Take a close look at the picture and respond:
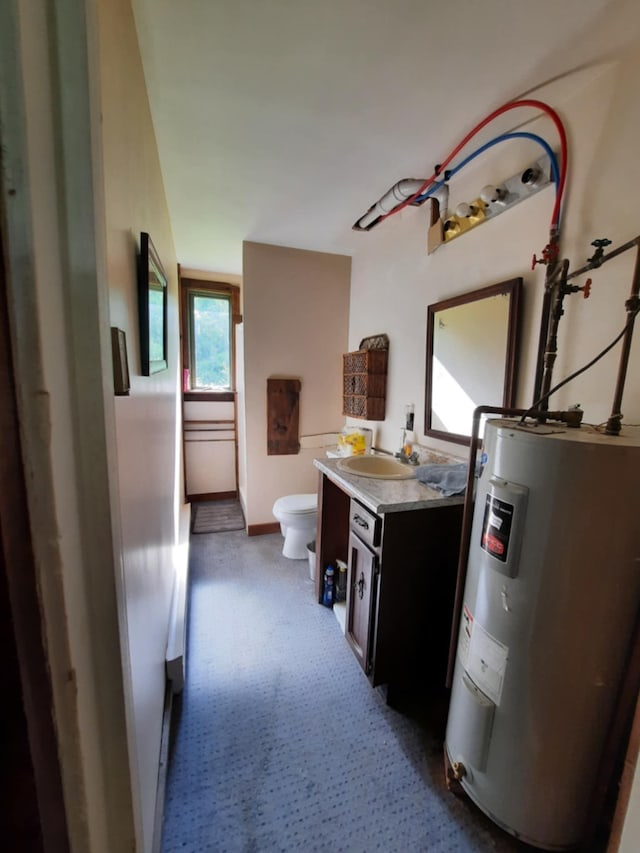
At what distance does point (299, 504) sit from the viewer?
2.48 meters

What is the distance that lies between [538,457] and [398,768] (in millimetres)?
1209

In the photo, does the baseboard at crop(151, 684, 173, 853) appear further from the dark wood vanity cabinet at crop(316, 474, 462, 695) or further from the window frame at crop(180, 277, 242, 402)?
→ the window frame at crop(180, 277, 242, 402)

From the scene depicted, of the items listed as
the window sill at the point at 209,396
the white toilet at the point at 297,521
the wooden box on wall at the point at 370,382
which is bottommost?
the white toilet at the point at 297,521

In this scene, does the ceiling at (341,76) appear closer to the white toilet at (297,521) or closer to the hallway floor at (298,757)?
the white toilet at (297,521)

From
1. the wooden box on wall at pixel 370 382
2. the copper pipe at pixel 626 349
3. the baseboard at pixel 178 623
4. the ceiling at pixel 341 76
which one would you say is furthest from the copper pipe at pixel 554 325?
the baseboard at pixel 178 623

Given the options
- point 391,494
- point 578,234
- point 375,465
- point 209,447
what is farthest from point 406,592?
point 209,447

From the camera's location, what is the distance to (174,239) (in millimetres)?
2568

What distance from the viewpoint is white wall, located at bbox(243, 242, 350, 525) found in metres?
2.62

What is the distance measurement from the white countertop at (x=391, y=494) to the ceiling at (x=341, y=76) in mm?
1486

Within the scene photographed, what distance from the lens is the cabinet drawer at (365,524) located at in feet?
4.43

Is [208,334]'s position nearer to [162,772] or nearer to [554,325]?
[554,325]

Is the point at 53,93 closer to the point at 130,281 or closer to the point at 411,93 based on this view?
the point at 130,281

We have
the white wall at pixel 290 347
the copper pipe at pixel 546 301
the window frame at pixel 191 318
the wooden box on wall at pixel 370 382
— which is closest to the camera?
the copper pipe at pixel 546 301

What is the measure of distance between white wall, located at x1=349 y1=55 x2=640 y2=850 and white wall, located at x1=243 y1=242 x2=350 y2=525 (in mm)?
937
